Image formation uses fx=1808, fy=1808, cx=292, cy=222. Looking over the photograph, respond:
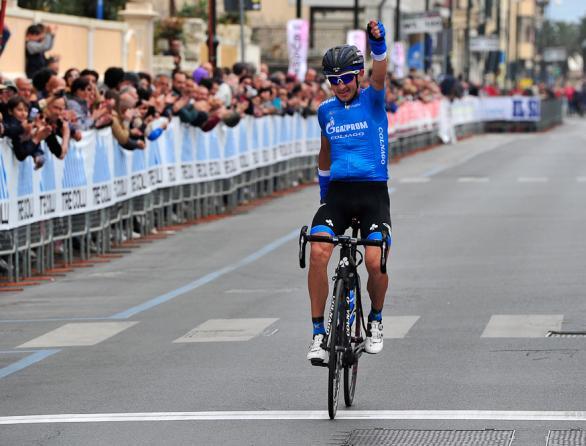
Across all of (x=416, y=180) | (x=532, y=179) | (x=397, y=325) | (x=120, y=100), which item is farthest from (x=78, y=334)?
(x=416, y=180)

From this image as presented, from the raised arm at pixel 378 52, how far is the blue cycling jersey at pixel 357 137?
8 cm

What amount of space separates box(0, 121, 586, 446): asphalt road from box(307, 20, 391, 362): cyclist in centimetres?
85

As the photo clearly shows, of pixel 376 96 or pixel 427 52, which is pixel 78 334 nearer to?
pixel 376 96

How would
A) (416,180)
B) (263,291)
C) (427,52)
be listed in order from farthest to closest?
(427,52), (416,180), (263,291)

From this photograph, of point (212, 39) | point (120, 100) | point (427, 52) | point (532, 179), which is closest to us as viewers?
point (120, 100)

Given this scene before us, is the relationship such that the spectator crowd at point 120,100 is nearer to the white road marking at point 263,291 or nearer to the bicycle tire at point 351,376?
the white road marking at point 263,291

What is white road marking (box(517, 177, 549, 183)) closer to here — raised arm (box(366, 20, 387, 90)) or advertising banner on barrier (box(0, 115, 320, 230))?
advertising banner on barrier (box(0, 115, 320, 230))

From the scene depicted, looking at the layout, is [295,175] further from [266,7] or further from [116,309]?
[266,7]

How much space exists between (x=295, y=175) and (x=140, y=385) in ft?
79.1

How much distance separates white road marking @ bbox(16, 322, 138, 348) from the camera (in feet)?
43.9

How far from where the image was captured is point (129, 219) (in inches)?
893

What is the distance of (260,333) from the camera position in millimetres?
13531

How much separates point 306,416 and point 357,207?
1.31 m

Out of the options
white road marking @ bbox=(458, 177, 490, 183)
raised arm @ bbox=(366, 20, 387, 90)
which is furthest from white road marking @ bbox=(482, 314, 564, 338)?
white road marking @ bbox=(458, 177, 490, 183)
